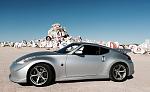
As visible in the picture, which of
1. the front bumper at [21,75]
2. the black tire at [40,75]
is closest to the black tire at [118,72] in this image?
the black tire at [40,75]

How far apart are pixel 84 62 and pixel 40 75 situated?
4.91 feet

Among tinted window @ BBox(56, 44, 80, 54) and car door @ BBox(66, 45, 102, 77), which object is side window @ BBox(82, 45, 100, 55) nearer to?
car door @ BBox(66, 45, 102, 77)

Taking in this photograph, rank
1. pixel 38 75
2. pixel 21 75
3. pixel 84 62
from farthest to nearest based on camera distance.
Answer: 1. pixel 84 62
2. pixel 38 75
3. pixel 21 75

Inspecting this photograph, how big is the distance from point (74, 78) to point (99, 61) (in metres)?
1.04

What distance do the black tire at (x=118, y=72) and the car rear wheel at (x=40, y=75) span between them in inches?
87.1

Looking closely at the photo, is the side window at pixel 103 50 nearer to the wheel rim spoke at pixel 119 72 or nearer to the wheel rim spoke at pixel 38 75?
the wheel rim spoke at pixel 119 72

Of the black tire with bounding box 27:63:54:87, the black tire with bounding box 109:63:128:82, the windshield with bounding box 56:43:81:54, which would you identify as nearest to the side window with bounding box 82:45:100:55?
the windshield with bounding box 56:43:81:54

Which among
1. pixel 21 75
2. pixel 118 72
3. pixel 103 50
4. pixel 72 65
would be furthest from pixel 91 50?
pixel 21 75

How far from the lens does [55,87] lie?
835cm

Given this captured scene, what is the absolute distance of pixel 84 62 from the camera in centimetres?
895

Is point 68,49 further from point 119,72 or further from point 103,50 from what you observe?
point 119,72

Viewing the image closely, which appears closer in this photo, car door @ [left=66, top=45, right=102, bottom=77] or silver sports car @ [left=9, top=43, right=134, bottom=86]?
silver sports car @ [left=9, top=43, right=134, bottom=86]

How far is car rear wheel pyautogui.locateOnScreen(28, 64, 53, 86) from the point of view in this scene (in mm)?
8383

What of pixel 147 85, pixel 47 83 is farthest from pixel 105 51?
pixel 47 83
